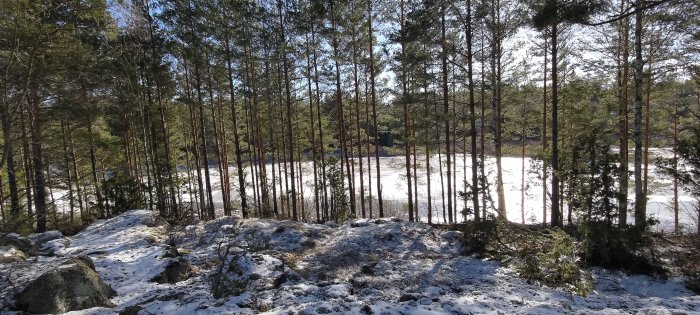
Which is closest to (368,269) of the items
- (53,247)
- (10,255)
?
(10,255)

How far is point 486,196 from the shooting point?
939cm

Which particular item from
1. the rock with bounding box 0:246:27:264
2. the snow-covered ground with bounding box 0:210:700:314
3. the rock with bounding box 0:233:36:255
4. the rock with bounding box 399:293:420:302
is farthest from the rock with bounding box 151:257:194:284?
the rock with bounding box 399:293:420:302

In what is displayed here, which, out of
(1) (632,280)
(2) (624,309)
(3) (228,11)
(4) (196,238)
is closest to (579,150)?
(1) (632,280)

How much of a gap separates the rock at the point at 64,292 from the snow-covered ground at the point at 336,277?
0.25m

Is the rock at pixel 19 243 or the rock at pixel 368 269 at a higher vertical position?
the rock at pixel 19 243

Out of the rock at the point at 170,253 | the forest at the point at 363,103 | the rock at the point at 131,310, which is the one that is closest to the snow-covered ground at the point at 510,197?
the forest at the point at 363,103

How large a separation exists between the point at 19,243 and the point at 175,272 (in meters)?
4.28

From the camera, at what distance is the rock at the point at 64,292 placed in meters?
4.67

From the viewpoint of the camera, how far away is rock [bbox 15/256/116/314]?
4.67m

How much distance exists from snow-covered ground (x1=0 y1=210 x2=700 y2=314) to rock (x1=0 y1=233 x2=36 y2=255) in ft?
1.66

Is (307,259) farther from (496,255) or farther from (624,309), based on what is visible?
(624,309)

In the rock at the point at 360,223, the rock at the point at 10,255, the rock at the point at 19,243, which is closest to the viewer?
the rock at the point at 10,255

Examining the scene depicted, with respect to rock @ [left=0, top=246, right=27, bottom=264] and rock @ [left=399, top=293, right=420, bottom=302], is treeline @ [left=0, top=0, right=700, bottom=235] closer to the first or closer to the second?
rock @ [left=0, top=246, right=27, bottom=264]

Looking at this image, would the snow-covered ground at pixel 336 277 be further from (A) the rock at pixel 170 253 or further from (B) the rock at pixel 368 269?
(A) the rock at pixel 170 253
